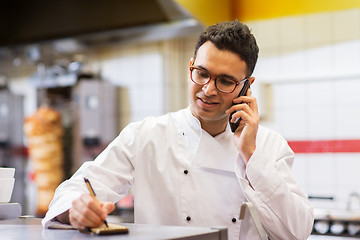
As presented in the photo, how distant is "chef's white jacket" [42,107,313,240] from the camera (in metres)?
1.42

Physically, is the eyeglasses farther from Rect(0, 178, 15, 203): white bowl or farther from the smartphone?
Rect(0, 178, 15, 203): white bowl

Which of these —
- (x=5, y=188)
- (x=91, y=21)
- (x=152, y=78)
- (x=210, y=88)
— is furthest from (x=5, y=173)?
(x=152, y=78)

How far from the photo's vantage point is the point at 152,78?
4.53 metres

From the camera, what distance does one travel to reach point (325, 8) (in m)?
3.51

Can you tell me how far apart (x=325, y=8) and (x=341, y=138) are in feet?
3.16

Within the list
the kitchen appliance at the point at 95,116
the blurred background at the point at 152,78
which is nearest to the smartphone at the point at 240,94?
the blurred background at the point at 152,78

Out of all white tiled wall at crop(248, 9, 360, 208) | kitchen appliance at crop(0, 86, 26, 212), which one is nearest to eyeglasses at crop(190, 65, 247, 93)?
white tiled wall at crop(248, 9, 360, 208)

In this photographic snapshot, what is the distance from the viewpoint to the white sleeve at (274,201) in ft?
4.59

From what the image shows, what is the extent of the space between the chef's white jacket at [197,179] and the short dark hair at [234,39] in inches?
10.6

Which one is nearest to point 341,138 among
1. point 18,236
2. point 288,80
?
point 288,80

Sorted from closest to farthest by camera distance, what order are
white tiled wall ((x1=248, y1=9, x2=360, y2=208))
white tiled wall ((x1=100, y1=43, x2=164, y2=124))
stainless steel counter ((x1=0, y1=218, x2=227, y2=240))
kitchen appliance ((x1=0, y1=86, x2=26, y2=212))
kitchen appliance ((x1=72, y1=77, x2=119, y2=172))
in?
stainless steel counter ((x1=0, y1=218, x2=227, y2=240)) < white tiled wall ((x1=248, y1=9, x2=360, y2=208)) < white tiled wall ((x1=100, y1=43, x2=164, y2=124)) < kitchen appliance ((x1=72, y1=77, x2=119, y2=172)) < kitchen appliance ((x1=0, y1=86, x2=26, y2=212))

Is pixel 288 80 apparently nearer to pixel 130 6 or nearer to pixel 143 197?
pixel 130 6

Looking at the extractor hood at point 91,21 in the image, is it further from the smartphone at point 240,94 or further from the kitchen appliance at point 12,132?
the smartphone at point 240,94

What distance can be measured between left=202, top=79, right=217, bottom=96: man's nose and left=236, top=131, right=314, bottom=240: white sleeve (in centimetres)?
22
